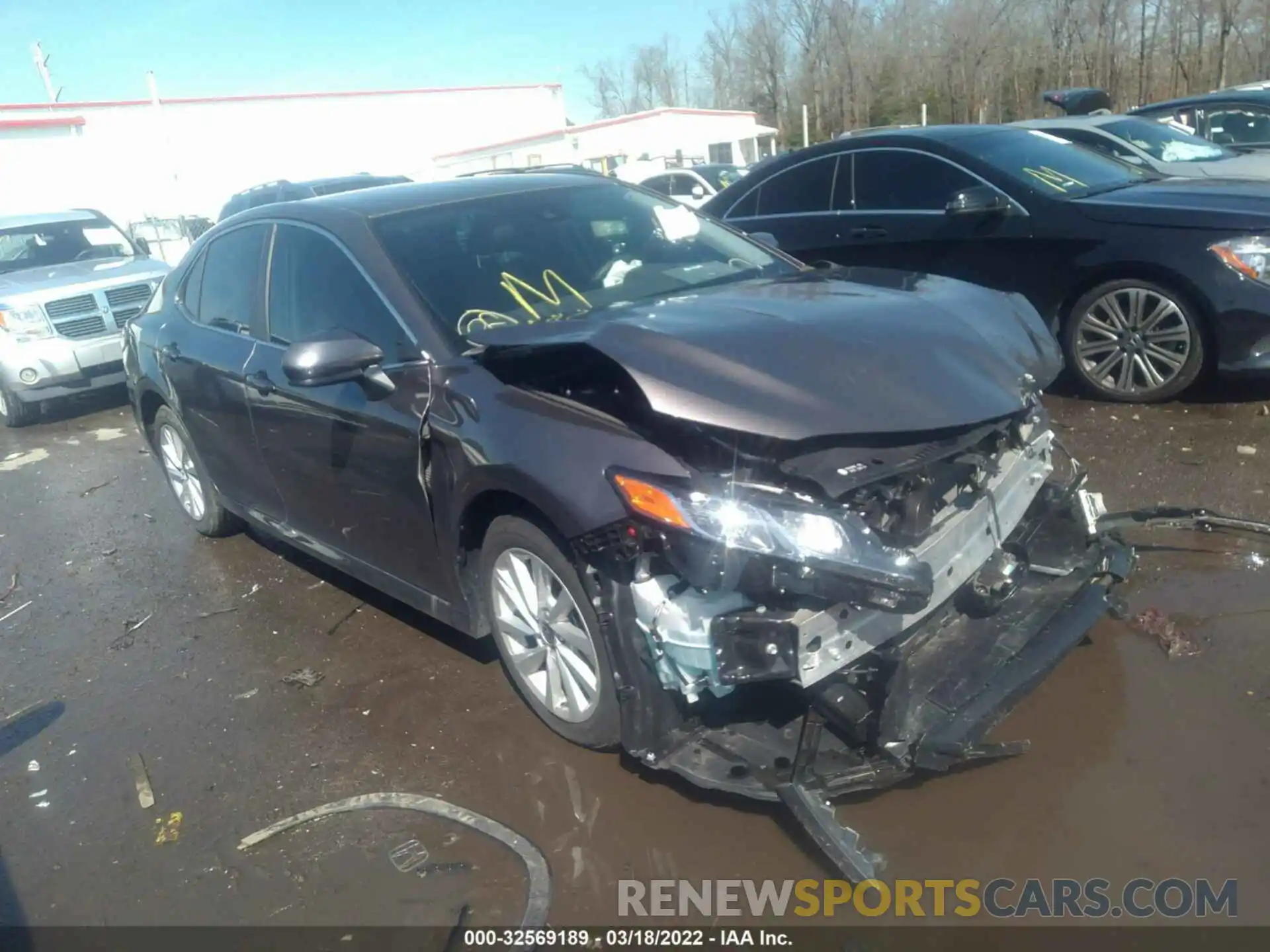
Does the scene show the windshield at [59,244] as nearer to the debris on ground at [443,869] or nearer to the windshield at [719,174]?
the debris on ground at [443,869]

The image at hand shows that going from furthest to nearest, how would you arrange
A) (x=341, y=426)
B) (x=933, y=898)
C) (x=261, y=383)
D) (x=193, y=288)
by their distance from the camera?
(x=193, y=288)
(x=261, y=383)
(x=341, y=426)
(x=933, y=898)

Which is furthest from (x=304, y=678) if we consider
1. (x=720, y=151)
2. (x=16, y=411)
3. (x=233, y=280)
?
(x=720, y=151)

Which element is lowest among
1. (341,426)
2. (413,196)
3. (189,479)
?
(189,479)

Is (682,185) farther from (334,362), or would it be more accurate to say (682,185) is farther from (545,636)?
(545,636)

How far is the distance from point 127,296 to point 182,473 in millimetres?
5005

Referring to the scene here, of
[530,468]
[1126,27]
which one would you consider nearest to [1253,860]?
[530,468]

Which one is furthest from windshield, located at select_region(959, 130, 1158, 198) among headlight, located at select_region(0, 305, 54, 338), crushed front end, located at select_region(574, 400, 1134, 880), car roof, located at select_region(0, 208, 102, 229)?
car roof, located at select_region(0, 208, 102, 229)

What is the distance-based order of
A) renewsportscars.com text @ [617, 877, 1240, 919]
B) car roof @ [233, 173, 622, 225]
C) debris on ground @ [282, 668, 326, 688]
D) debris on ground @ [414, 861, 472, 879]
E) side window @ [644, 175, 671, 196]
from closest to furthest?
renewsportscars.com text @ [617, 877, 1240, 919], debris on ground @ [414, 861, 472, 879], car roof @ [233, 173, 622, 225], debris on ground @ [282, 668, 326, 688], side window @ [644, 175, 671, 196]

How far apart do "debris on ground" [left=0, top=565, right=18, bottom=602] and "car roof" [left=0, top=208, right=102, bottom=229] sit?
6.53 m

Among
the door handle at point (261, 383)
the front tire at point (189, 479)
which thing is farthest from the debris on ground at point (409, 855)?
the front tire at point (189, 479)

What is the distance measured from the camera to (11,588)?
5762mm

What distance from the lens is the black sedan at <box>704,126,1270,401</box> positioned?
5520mm

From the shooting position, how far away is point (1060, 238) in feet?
19.9

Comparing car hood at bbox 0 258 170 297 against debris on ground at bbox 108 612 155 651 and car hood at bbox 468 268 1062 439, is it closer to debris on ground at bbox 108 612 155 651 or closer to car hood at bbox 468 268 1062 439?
debris on ground at bbox 108 612 155 651
